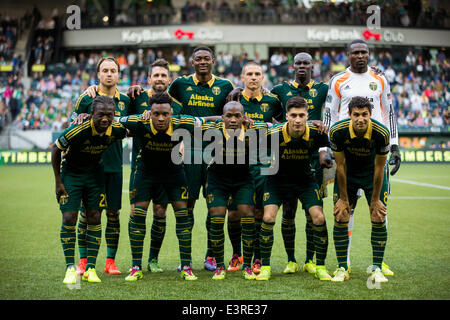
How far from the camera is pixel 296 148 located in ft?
20.2

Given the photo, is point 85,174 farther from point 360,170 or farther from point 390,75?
point 390,75

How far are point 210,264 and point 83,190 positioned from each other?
6.02 ft

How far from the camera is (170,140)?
6.10 metres

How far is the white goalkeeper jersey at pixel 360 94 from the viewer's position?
6484 mm

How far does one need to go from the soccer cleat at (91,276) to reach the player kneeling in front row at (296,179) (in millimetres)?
1824

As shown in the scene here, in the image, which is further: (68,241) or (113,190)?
(113,190)

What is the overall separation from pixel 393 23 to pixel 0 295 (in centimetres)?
3464

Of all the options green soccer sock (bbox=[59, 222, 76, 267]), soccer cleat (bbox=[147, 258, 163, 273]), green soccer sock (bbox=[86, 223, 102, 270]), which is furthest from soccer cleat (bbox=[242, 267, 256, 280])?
green soccer sock (bbox=[59, 222, 76, 267])

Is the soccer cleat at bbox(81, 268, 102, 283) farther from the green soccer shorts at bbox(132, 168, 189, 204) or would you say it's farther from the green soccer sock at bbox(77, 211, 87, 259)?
the green soccer shorts at bbox(132, 168, 189, 204)

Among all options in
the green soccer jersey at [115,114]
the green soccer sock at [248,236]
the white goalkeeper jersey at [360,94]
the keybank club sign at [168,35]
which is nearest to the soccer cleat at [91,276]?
the green soccer jersey at [115,114]

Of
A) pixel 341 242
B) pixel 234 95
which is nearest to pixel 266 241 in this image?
pixel 341 242

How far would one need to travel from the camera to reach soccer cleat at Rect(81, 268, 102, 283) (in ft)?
19.4

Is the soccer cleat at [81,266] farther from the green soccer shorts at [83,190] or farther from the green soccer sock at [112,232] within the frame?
the green soccer shorts at [83,190]

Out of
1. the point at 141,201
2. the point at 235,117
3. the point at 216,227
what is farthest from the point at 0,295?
the point at 235,117
